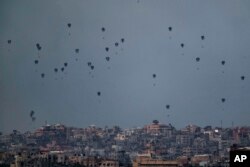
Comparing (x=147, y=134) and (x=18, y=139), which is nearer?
(x=18, y=139)

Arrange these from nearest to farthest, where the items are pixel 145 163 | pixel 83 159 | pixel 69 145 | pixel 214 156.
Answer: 1. pixel 145 163
2. pixel 83 159
3. pixel 214 156
4. pixel 69 145

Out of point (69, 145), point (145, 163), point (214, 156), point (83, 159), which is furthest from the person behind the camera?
point (69, 145)

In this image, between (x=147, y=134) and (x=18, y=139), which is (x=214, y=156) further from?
(x=18, y=139)

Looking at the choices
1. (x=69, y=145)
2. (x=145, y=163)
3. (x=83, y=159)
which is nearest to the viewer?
(x=145, y=163)

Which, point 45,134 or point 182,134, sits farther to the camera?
point 182,134

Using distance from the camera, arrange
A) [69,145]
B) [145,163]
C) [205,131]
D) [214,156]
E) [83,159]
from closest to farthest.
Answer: [145,163] < [83,159] < [214,156] < [69,145] < [205,131]

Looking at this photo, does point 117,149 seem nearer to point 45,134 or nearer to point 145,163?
point 45,134

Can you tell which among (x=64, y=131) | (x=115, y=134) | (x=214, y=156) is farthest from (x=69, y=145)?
(x=214, y=156)

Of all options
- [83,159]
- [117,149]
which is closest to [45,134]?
[117,149]

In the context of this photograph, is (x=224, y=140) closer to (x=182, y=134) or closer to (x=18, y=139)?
(x=182, y=134)
